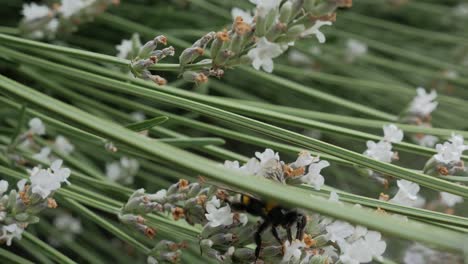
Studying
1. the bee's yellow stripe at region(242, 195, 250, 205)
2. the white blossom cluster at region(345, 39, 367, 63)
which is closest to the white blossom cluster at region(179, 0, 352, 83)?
the bee's yellow stripe at region(242, 195, 250, 205)

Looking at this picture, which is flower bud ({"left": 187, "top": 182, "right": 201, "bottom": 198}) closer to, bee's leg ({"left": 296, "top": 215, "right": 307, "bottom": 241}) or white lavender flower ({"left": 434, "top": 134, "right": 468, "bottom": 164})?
bee's leg ({"left": 296, "top": 215, "right": 307, "bottom": 241})

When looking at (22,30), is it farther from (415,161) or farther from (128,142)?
(415,161)

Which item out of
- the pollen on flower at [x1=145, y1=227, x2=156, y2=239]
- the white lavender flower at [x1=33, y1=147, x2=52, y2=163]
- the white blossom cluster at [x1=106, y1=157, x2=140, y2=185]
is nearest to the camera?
the pollen on flower at [x1=145, y1=227, x2=156, y2=239]

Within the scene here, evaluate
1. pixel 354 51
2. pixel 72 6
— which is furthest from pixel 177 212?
pixel 354 51

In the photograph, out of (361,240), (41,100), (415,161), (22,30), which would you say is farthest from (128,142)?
(415,161)

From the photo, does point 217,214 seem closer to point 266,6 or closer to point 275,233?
point 275,233

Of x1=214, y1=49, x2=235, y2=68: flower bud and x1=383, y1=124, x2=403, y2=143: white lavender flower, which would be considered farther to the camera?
x1=383, y1=124, x2=403, y2=143: white lavender flower
